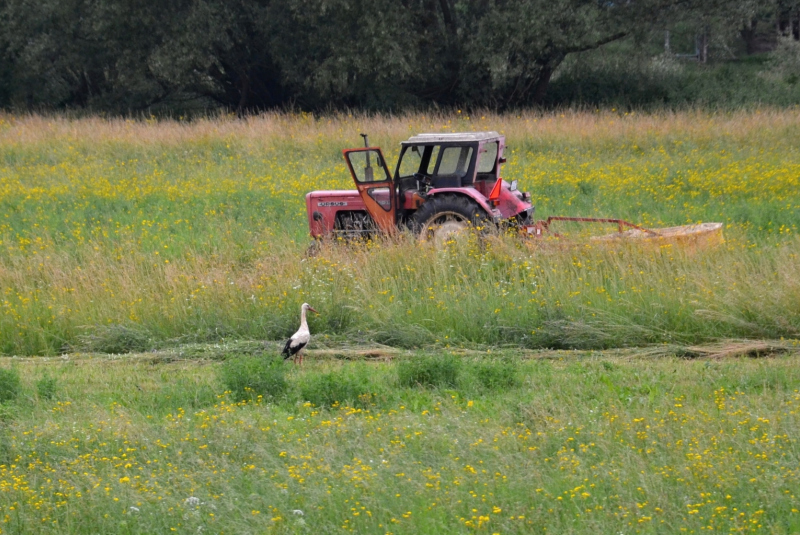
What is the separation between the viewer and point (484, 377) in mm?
7418

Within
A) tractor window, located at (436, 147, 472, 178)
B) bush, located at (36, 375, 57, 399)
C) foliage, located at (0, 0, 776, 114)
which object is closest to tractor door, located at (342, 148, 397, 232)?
tractor window, located at (436, 147, 472, 178)

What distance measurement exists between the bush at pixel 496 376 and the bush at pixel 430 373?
21cm

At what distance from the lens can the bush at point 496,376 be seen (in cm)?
736

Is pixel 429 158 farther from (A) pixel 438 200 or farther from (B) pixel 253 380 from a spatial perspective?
(B) pixel 253 380

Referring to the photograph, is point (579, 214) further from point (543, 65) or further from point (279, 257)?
point (543, 65)

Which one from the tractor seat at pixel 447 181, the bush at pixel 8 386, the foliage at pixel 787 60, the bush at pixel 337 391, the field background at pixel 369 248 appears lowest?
the foliage at pixel 787 60

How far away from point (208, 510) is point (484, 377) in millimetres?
3064

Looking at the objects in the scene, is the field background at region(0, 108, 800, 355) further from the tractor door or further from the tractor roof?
the tractor roof

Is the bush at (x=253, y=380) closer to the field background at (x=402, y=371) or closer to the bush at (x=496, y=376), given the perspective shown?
the field background at (x=402, y=371)

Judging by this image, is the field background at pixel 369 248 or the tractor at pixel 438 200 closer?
the field background at pixel 369 248

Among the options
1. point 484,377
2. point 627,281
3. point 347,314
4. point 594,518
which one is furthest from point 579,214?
point 594,518

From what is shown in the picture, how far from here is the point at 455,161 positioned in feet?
37.7

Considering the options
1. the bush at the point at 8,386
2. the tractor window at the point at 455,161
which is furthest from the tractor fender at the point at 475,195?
the bush at the point at 8,386

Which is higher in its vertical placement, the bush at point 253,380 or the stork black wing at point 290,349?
the bush at point 253,380
